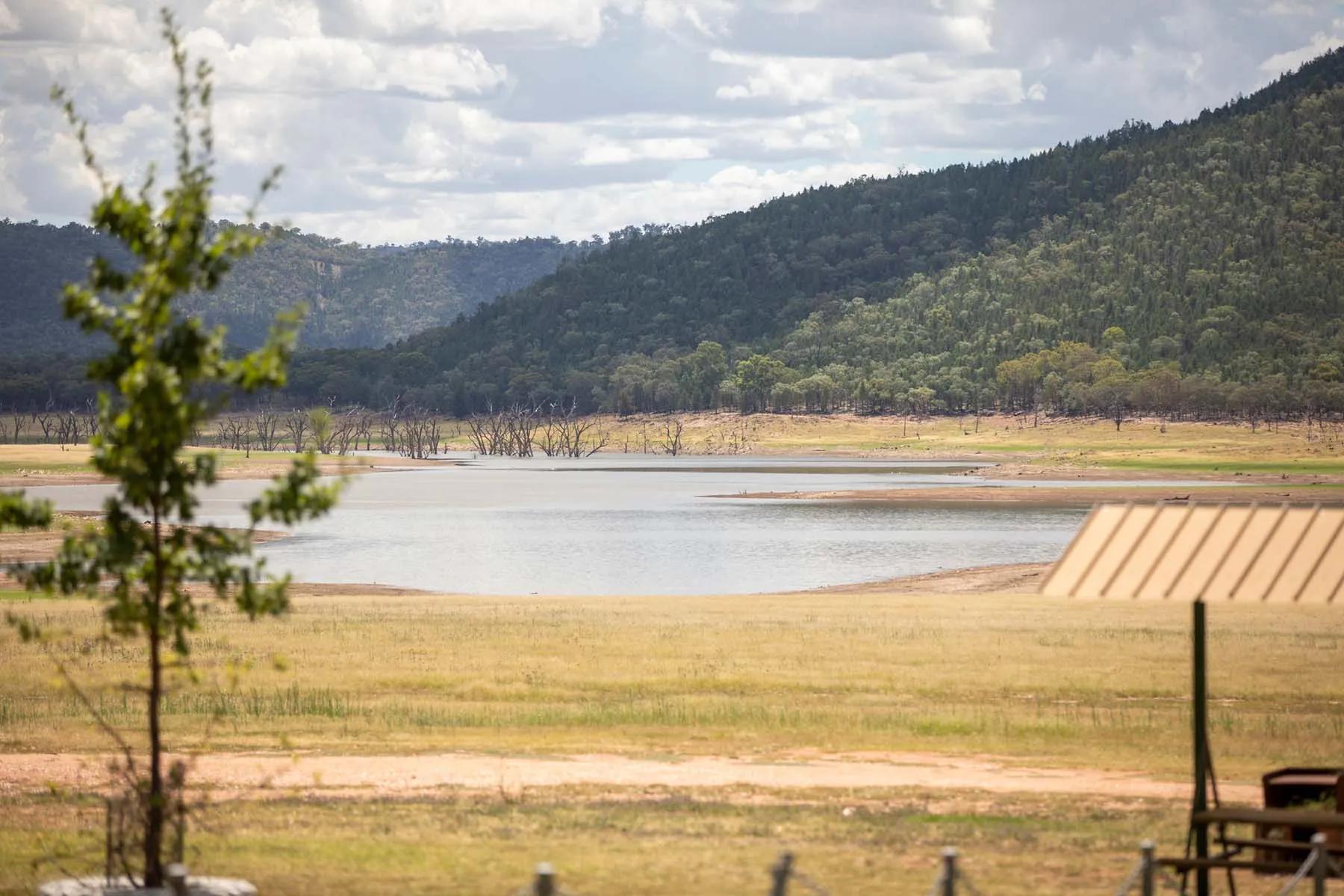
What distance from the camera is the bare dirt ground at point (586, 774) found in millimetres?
18875

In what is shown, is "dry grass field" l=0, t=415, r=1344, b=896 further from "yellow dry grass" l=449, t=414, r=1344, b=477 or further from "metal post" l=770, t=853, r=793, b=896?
"yellow dry grass" l=449, t=414, r=1344, b=477

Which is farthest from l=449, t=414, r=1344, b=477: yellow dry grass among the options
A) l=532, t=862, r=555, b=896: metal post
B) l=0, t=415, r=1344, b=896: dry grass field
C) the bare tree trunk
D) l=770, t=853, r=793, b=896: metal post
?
l=532, t=862, r=555, b=896: metal post

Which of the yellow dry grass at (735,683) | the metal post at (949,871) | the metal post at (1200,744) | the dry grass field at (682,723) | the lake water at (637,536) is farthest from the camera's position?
the lake water at (637,536)

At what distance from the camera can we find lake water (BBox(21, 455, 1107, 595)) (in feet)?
194

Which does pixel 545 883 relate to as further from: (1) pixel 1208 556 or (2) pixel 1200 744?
(2) pixel 1200 744

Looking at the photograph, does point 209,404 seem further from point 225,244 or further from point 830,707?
point 830,707

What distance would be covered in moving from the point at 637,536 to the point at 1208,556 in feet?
214

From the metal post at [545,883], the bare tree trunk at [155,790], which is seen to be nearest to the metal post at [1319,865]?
the metal post at [545,883]

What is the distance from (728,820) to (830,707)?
9231 millimetres

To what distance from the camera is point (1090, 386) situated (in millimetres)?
182000

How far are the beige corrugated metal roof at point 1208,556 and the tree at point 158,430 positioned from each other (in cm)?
535

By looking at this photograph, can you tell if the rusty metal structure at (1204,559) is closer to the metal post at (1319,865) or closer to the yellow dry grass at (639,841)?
the metal post at (1319,865)

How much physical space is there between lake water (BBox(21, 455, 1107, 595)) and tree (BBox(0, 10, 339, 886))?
42.4 metres

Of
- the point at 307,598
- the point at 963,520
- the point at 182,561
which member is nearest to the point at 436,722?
the point at 182,561
